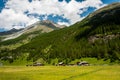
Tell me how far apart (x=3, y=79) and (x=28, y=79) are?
8665mm

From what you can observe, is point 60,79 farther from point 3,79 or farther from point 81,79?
point 3,79

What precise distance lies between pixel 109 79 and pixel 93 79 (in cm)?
519

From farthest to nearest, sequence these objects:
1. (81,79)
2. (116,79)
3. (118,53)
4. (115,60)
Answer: (118,53) < (115,60) < (81,79) < (116,79)

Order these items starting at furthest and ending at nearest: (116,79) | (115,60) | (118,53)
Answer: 1. (118,53)
2. (115,60)
3. (116,79)

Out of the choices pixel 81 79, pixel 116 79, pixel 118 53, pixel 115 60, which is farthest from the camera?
pixel 118 53

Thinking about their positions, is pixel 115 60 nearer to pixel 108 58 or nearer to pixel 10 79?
pixel 108 58

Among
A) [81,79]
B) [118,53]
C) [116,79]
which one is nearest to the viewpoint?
[116,79]

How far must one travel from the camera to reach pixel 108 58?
19975 cm

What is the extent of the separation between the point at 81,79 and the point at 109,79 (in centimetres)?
925

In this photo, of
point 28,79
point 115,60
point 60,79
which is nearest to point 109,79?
point 60,79

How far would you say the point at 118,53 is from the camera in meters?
199

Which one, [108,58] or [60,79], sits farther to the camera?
[108,58]

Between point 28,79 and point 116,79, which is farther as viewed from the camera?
point 28,79

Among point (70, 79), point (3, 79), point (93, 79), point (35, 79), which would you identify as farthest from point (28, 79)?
point (93, 79)
